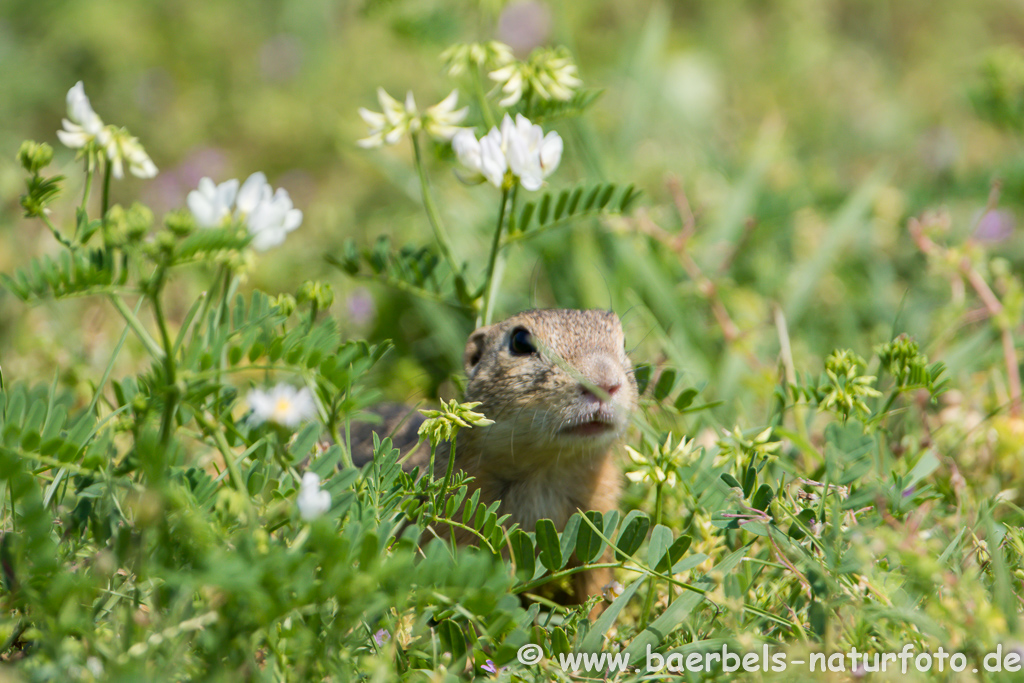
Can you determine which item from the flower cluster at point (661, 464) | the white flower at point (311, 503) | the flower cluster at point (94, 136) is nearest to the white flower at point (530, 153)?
the flower cluster at point (661, 464)

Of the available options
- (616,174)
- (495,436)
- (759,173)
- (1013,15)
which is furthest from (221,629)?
(1013,15)

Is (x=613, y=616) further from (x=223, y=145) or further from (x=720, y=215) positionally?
(x=223, y=145)

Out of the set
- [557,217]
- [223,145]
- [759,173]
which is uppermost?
[557,217]

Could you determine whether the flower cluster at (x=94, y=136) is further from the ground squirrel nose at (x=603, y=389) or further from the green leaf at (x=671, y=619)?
the green leaf at (x=671, y=619)

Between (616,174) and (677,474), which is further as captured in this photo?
(616,174)

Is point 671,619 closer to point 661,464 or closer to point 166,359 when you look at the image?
point 661,464

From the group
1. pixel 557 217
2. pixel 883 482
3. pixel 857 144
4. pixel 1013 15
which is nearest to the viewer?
pixel 883 482

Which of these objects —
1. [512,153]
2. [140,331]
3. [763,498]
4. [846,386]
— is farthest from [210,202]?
[846,386]

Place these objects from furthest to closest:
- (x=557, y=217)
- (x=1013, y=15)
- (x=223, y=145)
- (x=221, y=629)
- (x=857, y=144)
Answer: (x=1013, y=15) < (x=223, y=145) < (x=857, y=144) < (x=557, y=217) < (x=221, y=629)
